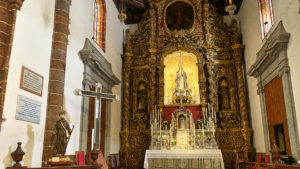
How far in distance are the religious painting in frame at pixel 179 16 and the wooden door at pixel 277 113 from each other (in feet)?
18.1

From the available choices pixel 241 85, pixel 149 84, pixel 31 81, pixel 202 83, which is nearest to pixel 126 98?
pixel 149 84

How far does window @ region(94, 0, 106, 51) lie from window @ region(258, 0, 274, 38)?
6235 millimetres

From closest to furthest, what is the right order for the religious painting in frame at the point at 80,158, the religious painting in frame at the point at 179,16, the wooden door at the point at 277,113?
the religious painting in frame at the point at 80,158 < the wooden door at the point at 277,113 < the religious painting in frame at the point at 179,16

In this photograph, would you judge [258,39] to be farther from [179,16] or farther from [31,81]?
[31,81]

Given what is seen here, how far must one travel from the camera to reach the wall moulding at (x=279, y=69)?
25.9 ft

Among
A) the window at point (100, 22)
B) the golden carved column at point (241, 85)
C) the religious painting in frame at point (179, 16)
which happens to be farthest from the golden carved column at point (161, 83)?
the golden carved column at point (241, 85)

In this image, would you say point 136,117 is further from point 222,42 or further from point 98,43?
point 222,42

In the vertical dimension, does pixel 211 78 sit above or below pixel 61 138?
above

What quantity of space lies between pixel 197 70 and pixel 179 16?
305 cm

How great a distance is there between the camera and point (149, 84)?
1338cm

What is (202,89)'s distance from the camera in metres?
12.8

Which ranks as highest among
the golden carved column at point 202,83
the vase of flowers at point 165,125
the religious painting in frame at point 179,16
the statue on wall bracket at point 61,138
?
the religious painting in frame at point 179,16

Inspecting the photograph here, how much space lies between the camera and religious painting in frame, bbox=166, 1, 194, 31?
14125mm

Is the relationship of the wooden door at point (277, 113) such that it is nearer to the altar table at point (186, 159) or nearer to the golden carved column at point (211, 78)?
the altar table at point (186, 159)
